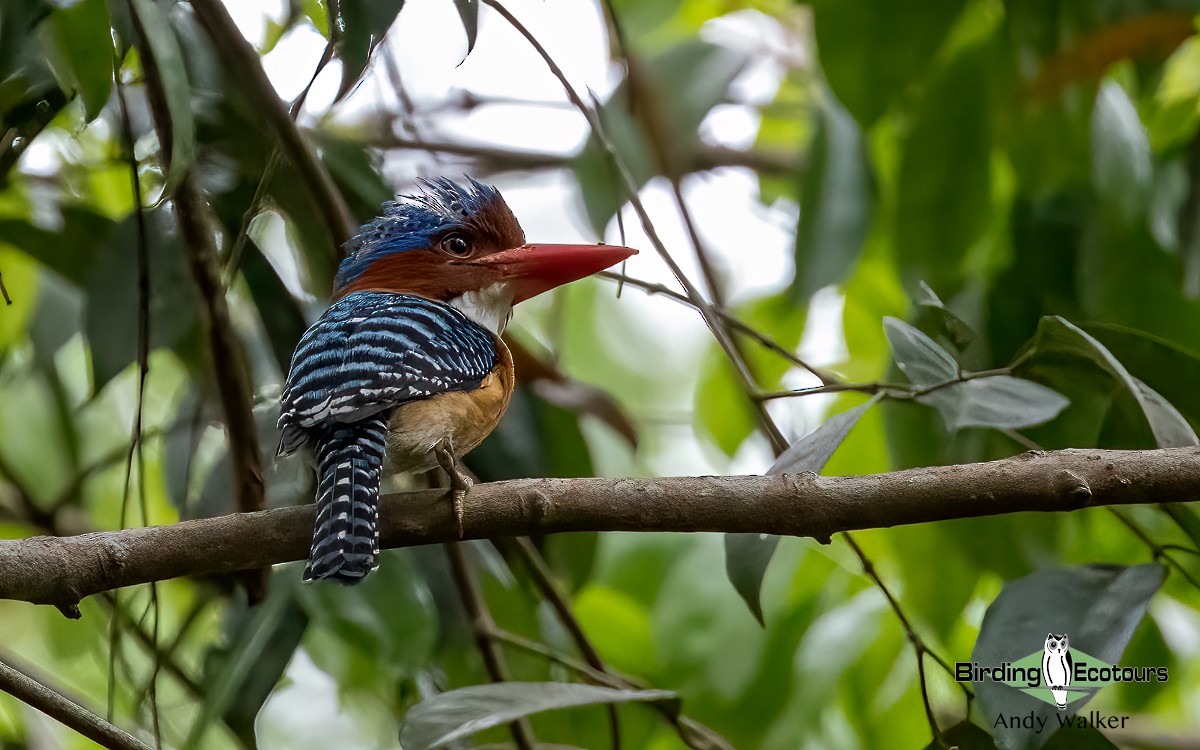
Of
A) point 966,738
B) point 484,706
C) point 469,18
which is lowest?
point 966,738

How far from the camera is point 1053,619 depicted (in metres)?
1.76

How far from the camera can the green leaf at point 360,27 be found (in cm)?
172

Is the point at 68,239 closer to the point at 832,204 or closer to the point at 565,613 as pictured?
the point at 565,613

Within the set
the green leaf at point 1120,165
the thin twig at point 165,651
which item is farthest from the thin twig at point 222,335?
the green leaf at point 1120,165

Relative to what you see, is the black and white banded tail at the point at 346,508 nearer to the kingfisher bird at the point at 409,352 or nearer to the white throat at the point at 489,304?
the kingfisher bird at the point at 409,352

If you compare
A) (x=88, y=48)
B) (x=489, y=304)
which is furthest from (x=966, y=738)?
(x=88, y=48)

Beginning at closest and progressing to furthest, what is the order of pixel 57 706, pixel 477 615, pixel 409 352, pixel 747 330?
1. pixel 57 706
2. pixel 409 352
3. pixel 747 330
4. pixel 477 615

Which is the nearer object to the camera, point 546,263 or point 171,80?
point 171,80

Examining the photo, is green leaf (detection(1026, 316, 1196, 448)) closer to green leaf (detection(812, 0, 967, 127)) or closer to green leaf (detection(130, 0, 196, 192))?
green leaf (detection(812, 0, 967, 127))

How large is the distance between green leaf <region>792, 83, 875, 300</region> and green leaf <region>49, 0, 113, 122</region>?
156 cm

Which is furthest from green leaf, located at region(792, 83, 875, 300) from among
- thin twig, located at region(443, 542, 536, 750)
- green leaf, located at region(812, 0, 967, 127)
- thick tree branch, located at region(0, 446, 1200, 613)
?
thick tree branch, located at region(0, 446, 1200, 613)

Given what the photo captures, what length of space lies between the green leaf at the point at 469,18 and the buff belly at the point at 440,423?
577 millimetres

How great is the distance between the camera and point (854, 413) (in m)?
1.74

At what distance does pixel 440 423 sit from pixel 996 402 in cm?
89
